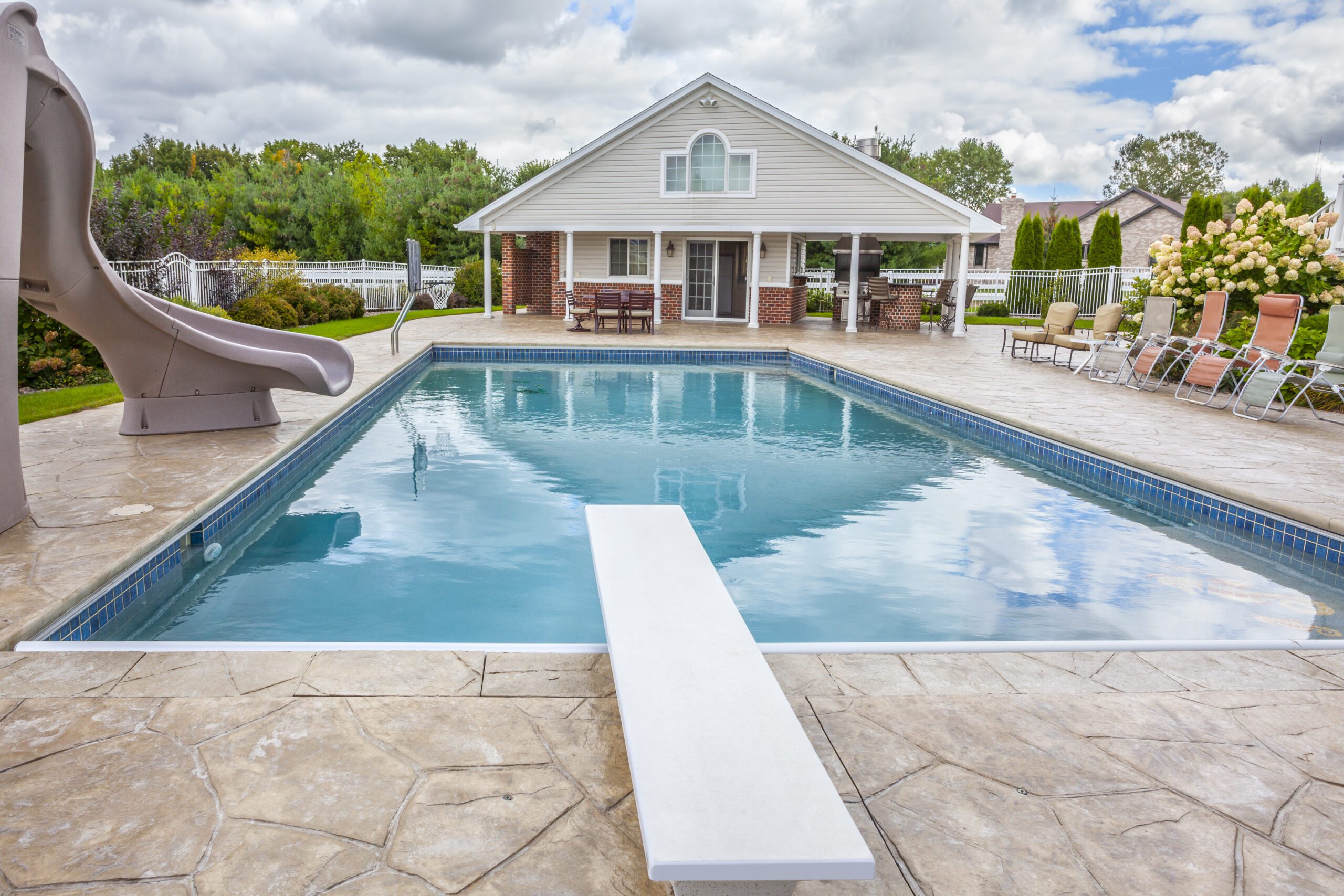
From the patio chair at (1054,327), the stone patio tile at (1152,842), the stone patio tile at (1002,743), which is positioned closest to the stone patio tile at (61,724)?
the stone patio tile at (1002,743)

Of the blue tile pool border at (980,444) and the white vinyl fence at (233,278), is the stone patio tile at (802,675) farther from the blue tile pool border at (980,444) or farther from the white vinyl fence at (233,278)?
the white vinyl fence at (233,278)

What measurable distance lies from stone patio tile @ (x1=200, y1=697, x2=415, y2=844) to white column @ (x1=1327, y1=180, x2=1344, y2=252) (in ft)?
47.5

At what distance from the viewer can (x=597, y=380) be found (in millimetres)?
12211

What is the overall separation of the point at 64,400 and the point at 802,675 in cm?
798

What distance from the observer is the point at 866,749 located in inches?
97.7

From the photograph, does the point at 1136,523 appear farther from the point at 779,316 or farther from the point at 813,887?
the point at 779,316

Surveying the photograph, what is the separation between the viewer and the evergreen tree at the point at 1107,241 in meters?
24.2

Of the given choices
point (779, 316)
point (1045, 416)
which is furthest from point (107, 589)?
point (779, 316)

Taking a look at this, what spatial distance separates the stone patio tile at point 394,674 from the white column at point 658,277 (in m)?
15.3

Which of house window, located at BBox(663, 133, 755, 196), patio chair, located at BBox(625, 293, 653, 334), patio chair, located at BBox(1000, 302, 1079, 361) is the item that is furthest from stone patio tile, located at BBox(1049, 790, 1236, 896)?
house window, located at BBox(663, 133, 755, 196)

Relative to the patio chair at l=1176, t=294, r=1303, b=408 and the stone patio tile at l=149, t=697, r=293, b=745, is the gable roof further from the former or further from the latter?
the stone patio tile at l=149, t=697, r=293, b=745

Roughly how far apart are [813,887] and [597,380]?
1056 centimetres

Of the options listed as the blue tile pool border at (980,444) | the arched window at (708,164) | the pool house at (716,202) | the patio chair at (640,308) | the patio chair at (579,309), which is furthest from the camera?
the arched window at (708,164)

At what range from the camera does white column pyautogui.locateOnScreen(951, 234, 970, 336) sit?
57.6ft
